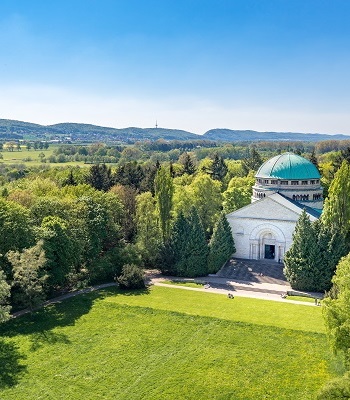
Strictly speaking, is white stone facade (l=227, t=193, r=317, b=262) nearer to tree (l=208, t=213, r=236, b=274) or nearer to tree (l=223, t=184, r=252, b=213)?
tree (l=208, t=213, r=236, b=274)

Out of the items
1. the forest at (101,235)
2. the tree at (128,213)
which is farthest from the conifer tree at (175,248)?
the tree at (128,213)

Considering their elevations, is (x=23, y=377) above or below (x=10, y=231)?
below

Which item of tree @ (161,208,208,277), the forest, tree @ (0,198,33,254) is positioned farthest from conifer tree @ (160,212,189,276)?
tree @ (0,198,33,254)

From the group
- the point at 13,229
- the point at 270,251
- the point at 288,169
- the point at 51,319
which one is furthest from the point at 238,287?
the point at 13,229

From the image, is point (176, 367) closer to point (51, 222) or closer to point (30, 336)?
point (30, 336)

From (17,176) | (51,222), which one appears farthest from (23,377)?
(17,176)

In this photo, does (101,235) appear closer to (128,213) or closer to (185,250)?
(185,250)

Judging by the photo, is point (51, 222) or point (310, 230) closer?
point (51, 222)
